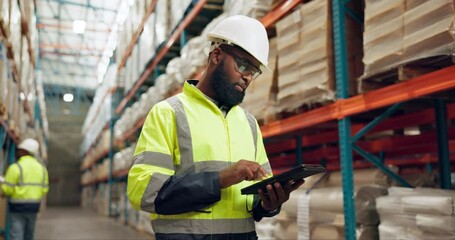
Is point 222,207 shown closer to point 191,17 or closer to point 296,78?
point 296,78

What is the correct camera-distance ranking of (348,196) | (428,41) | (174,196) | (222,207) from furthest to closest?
(348,196) < (428,41) < (222,207) < (174,196)

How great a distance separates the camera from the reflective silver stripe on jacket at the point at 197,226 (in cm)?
165

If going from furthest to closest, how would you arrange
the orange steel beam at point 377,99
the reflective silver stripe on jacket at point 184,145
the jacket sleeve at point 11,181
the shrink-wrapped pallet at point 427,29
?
the jacket sleeve at point 11,181, the orange steel beam at point 377,99, the shrink-wrapped pallet at point 427,29, the reflective silver stripe on jacket at point 184,145

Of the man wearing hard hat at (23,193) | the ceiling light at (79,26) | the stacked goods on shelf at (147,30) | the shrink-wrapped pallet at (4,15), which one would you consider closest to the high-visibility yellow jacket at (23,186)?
the man wearing hard hat at (23,193)

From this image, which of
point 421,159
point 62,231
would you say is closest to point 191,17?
point 421,159

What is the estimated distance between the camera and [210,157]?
171 cm

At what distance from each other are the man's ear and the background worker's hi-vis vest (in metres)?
0.15

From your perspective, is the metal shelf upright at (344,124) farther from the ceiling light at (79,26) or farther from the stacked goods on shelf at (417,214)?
the ceiling light at (79,26)

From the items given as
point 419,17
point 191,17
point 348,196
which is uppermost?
point 191,17

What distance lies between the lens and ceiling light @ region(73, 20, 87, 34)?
53.7ft

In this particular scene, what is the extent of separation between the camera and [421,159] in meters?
5.34

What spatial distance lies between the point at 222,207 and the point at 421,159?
4.35 meters

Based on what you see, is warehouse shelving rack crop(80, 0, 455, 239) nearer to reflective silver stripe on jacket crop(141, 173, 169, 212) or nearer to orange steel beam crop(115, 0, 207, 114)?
reflective silver stripe on jacket crop(141, 173, 169, 212)

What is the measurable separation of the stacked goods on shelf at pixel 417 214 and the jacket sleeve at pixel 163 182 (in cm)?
171
